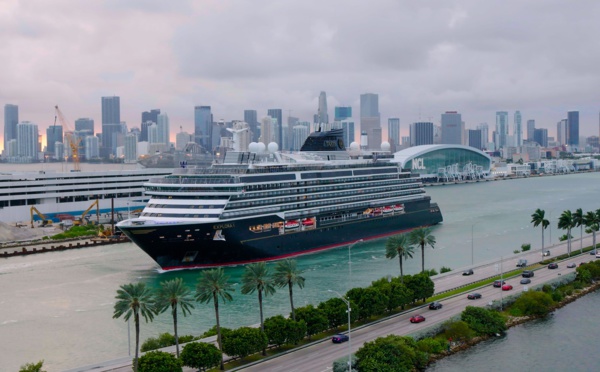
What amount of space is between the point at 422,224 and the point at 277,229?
28.4 m

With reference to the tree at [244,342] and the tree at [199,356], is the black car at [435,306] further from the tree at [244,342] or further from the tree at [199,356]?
the tree at [199,356]

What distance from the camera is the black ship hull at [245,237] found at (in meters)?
50.6

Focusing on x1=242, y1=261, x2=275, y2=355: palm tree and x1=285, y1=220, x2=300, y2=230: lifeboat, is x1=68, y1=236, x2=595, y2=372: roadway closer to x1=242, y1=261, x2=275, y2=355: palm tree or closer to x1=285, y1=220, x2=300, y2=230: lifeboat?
x1=242, y1=261, x2=275, y2=355: palm tree

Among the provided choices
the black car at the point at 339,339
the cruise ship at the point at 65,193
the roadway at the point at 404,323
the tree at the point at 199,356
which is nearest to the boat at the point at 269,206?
the roadway at the point at 404,323

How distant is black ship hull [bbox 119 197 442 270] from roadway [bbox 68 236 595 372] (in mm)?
14890

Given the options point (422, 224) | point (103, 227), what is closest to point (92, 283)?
point (103, 227)

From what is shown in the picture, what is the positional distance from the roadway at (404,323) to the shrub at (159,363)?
228 centimetres

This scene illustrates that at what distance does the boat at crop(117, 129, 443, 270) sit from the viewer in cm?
5169

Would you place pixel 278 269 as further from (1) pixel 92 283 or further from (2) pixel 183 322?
(1) pixel 92 283

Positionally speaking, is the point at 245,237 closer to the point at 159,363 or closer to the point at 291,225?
the point at 291,225

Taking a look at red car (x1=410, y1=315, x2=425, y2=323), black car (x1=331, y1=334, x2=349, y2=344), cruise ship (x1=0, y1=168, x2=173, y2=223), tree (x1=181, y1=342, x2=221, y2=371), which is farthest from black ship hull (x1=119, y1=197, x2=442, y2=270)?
cruise ship (x1=0, y1=168, x2=173, y2=223)

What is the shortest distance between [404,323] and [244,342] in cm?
1066

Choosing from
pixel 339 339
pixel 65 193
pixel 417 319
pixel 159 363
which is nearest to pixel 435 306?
pixel 417 319

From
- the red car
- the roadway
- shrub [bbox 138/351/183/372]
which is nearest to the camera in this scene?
shrub [bbox 138/351/183/372]
